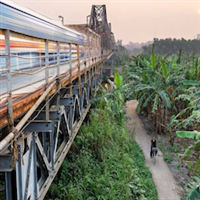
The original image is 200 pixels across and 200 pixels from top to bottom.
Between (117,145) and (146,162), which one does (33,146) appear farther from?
(146,162)

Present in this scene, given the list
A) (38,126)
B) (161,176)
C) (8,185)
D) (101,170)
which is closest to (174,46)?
(161,176)

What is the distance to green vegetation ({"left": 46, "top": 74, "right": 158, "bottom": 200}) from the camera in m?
6.33

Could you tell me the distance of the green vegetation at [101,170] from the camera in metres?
6.33

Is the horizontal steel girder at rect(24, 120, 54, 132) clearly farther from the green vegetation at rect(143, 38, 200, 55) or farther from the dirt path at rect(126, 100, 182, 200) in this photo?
the green vegetation at rect(143, 38, 200, 55)

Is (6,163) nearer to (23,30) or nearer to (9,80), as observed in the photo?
(9,80)

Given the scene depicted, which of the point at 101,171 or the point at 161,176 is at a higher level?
the point at 101,171

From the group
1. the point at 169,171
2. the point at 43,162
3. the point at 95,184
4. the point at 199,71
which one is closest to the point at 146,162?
the point at 169,171

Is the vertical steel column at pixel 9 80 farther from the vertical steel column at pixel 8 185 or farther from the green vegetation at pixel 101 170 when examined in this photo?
the green vegetation at pixel 101 170

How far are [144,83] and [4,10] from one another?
35.4ft

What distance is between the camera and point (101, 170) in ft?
24.5

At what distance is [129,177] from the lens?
7.50 metres

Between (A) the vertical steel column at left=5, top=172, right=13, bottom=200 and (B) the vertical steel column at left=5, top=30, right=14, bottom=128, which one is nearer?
(B) the vertical steel column at left=5, top=30, right=14, bottom=128

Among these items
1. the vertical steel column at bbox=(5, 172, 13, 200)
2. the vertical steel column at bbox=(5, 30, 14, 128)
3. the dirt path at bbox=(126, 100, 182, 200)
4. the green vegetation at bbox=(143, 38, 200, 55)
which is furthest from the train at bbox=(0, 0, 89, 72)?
the green vegetation at bbox=(143, 38, 200, 55)

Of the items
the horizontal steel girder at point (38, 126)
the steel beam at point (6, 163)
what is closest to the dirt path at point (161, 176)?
the horizontal steel girder at point (38, 126)
